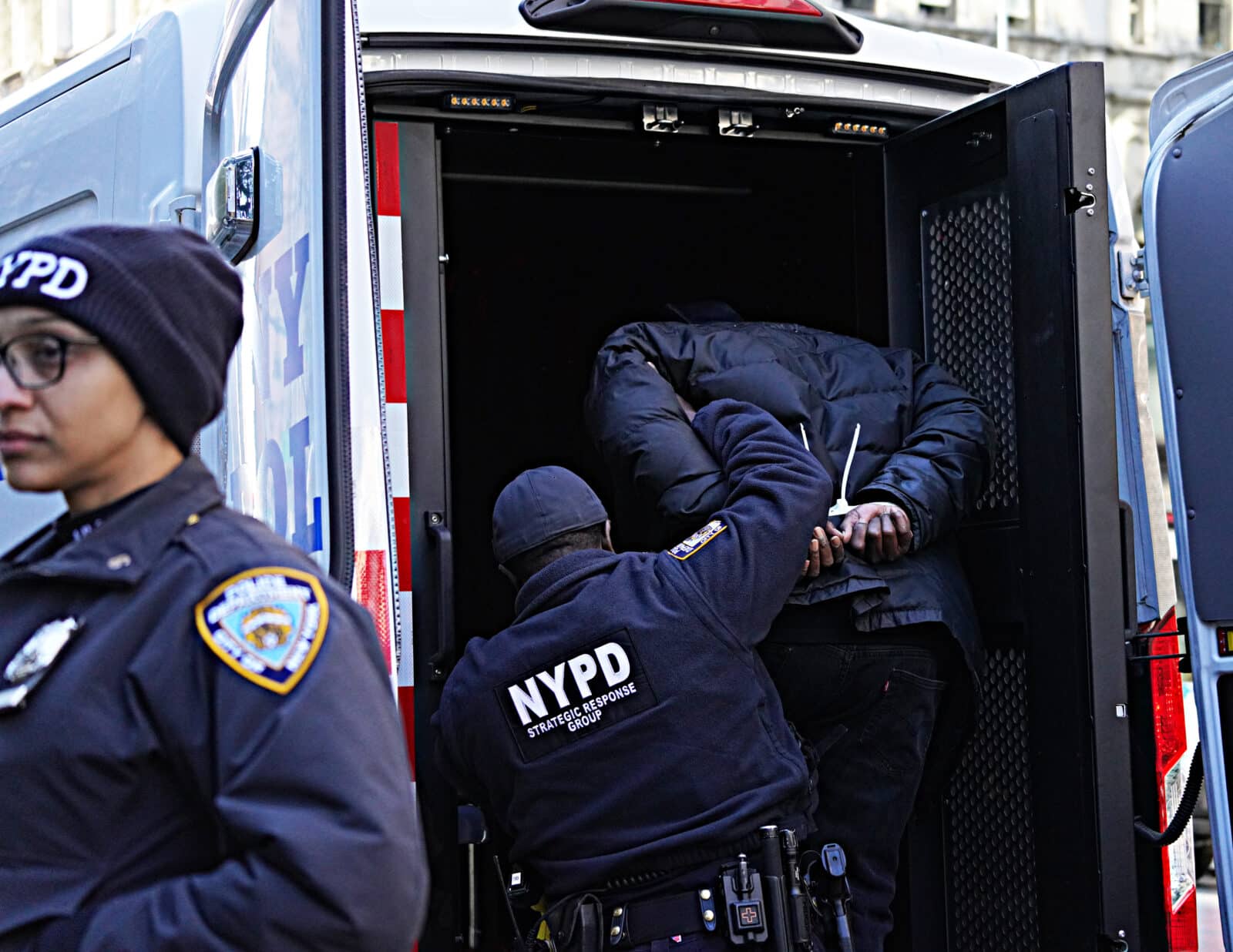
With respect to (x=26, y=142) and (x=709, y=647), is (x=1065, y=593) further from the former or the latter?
(x=26, y=142)

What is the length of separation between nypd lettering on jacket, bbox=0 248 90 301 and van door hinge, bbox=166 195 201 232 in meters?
1.50

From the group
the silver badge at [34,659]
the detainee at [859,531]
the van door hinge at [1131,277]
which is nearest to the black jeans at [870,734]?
the detainee at [859,531]

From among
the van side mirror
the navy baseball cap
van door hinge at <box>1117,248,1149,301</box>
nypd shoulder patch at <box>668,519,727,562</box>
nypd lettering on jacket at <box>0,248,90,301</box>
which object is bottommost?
Result: nypd shoulder patch at <box>668,519,727,562</box>

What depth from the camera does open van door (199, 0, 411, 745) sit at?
237cm

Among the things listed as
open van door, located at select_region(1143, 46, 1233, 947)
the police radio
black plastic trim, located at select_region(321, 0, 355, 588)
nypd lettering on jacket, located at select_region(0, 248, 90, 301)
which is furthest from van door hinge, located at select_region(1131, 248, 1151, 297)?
nypd lettering on jacket, located at select_region(0, 248, 90, 301)

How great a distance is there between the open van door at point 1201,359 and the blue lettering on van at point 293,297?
146 cm

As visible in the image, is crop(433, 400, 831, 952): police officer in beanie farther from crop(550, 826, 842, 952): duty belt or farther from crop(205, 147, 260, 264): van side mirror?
crop(205, 147, 260, 264): van side mirror

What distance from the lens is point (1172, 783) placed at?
3389mm

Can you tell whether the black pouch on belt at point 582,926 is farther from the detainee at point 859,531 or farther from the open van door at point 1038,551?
the open van door at point 1038,551

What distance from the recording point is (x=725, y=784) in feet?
10.2

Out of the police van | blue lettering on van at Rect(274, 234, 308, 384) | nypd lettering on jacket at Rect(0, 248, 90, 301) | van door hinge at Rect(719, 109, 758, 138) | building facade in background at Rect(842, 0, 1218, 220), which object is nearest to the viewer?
nypd lettering on jacket at Rect(0, 248, 90, 301)

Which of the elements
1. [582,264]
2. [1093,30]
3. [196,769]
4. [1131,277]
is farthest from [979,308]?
[1093,30]

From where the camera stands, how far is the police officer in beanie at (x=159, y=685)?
53.2 inches

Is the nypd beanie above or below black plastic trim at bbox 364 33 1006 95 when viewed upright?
below
